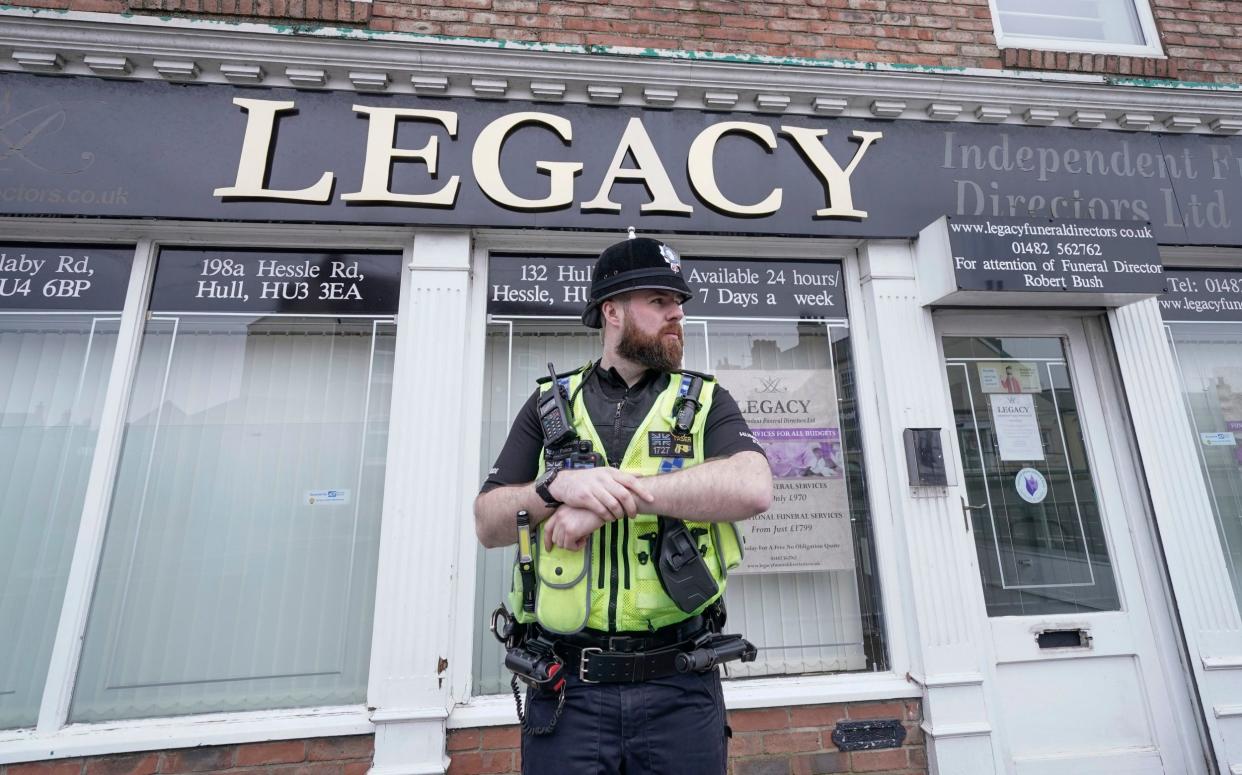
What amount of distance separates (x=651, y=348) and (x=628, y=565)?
24.3 inches

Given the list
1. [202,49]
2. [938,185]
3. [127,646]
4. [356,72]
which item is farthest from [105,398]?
[938,185]

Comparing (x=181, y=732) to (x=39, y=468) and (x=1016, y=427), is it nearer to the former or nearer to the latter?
(x=39, y=468)

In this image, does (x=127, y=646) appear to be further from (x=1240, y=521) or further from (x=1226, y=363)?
(x=1226, y=363)

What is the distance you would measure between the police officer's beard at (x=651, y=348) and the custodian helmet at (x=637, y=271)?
4.4 inches

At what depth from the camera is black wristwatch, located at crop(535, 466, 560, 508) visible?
1.39m

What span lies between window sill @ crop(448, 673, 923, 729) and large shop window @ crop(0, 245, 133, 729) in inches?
79.0

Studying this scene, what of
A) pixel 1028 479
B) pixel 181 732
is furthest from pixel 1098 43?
pixel 181 732

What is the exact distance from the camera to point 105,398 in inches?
109

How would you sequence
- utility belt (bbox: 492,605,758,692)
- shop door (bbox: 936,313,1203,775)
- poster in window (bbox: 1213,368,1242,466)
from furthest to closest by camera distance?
poster in window (bbox: 1213,368,1242,466) < shop door (bbox: 936,313,1203,775) < utility belt (bbox: 492,605,758,692)

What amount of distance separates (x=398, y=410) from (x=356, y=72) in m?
1.88

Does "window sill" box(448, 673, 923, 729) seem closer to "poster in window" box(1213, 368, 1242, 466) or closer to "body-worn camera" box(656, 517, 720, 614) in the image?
"body-worn camera" box(656, 517, 720, 614)

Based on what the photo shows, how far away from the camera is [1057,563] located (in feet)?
10.1

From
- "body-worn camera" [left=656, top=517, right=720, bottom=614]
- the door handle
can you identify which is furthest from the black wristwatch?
the door handle

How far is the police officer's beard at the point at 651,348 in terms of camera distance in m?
1.63
